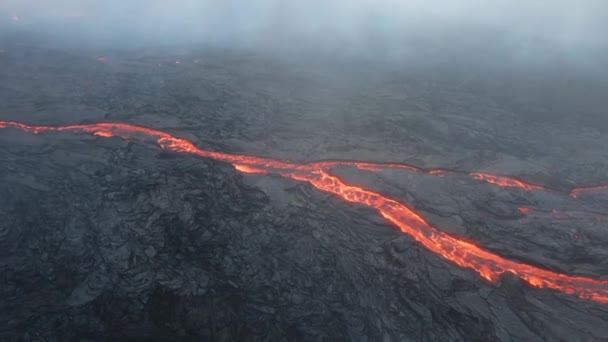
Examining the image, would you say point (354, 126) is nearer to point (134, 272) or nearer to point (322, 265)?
point (322, 265)

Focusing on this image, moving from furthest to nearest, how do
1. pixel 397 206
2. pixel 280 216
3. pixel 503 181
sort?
1. pixel 503 181
2. pixel 397 206
3. pixel 280 216

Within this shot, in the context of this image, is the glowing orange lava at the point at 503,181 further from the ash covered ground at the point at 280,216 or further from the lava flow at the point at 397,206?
the ash covered ground at the point at 280,216

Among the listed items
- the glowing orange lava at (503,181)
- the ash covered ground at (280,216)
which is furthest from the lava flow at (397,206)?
the ash covered ground at (280,216)

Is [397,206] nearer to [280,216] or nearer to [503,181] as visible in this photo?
[280,216]

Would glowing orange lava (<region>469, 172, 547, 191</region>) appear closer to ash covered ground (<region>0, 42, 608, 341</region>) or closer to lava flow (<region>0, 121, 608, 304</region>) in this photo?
lava flow (<region>0, 121, 608, 304</region>)

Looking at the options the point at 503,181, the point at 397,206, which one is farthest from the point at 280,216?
the point at 503,181

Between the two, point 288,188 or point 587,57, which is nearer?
point 288,188

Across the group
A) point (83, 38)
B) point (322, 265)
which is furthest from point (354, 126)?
point (83, 38)
